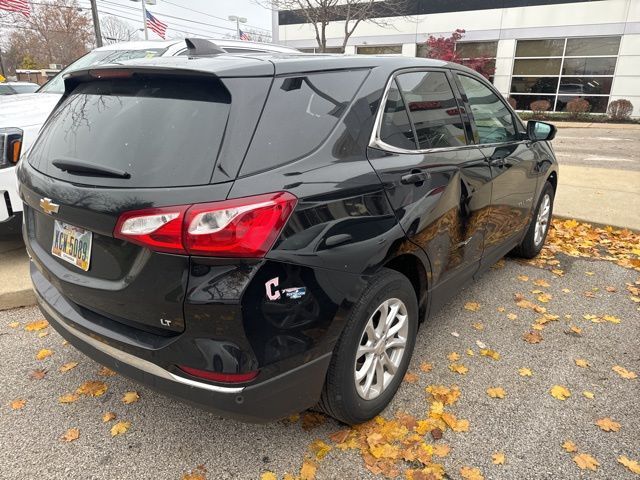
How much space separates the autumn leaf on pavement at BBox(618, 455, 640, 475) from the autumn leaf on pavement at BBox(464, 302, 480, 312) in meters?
1.63

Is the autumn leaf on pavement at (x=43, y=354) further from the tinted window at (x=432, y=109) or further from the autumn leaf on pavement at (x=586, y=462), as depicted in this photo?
the autumn leaf on pavement at (x=586, y=462)

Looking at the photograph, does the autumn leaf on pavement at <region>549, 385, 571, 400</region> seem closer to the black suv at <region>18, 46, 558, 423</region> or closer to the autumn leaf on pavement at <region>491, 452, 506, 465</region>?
the autumn leaf on pavement at <region>491, 452, 506, 465</region>

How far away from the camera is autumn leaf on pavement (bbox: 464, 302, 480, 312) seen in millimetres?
3864

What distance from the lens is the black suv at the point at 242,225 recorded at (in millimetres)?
1804

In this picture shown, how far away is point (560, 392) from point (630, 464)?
0.56 meters

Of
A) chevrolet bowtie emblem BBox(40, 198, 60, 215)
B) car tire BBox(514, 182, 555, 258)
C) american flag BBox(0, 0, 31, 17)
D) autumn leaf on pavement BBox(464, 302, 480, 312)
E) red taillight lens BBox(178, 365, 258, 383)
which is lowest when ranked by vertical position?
autumn leaf on pavement BBox(464, 302, 480, 312)

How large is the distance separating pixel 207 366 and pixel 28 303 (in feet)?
8.96

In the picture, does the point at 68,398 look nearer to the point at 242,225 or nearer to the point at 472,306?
the point at 242,225

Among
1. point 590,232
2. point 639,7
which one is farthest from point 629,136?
point 590,232

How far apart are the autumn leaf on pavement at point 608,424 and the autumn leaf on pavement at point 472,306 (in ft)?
4.48

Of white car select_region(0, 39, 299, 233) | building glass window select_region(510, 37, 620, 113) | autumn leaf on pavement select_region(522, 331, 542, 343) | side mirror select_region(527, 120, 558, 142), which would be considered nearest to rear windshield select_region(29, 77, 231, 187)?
white car select_region(0, 39, 299, 233)

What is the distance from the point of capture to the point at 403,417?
102 inches

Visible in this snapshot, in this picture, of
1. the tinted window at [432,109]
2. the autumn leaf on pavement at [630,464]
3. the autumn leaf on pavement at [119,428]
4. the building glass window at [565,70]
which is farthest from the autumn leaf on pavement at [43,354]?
the building glass window at [565,70]

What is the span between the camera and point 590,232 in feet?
19.2
